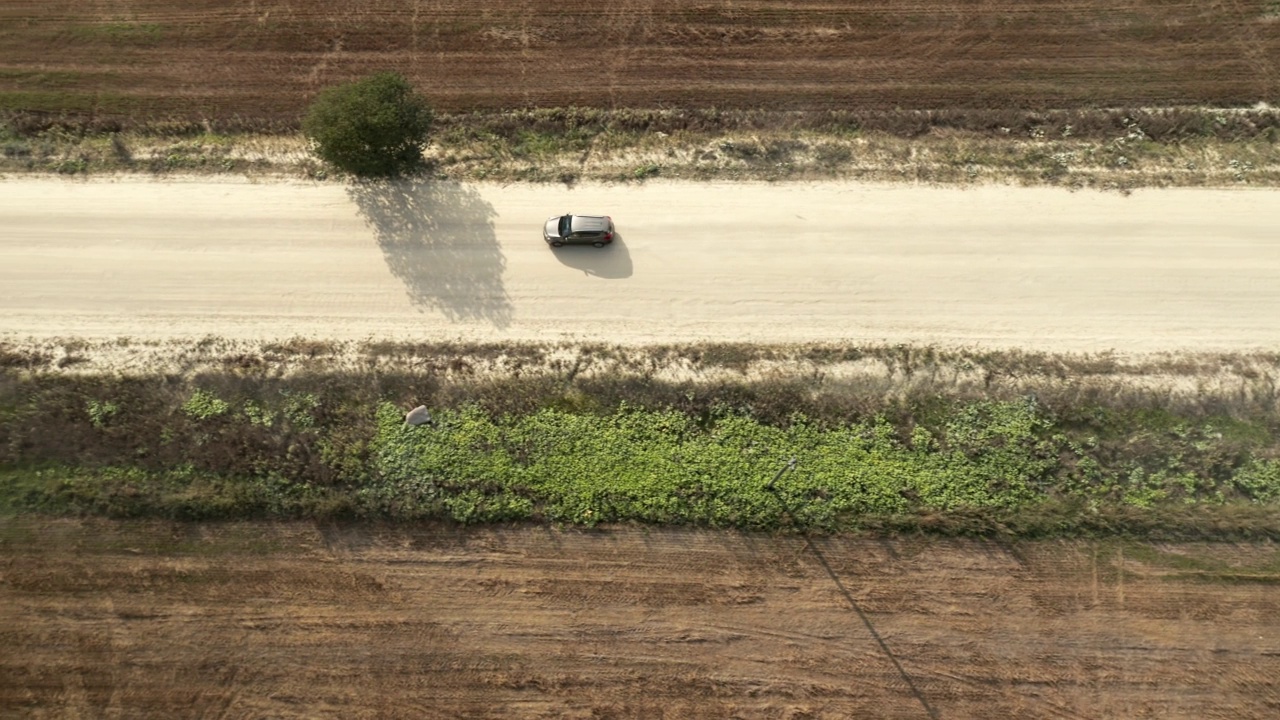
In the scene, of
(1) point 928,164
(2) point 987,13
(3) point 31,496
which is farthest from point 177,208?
(2) point 987,13

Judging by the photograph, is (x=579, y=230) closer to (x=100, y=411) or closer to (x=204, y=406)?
(x=204, y=406)

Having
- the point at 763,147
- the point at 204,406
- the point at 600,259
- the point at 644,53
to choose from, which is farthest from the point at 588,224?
the point at 204,406

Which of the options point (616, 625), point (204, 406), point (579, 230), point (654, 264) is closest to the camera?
point (616, 625)

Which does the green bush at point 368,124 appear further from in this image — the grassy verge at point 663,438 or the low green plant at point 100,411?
the low green plant at point 100,411

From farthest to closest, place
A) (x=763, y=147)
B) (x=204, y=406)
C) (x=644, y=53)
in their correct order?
(x=644, y=53) < (x=763, y=147) < (x=204, y=406)

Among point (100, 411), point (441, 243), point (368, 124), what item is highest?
point (368, 124)

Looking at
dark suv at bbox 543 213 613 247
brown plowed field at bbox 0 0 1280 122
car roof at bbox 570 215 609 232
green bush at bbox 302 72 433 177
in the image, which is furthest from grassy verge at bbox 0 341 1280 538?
brown plowed field at bbox 0 0 1280 122

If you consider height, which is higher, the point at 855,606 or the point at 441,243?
Answer: the point at 441,243

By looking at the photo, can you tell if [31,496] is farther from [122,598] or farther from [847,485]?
[847,485]

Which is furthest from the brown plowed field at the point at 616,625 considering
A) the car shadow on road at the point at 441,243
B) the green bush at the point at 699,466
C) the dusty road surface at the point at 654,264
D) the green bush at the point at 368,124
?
the green bush at the point at 368,124
